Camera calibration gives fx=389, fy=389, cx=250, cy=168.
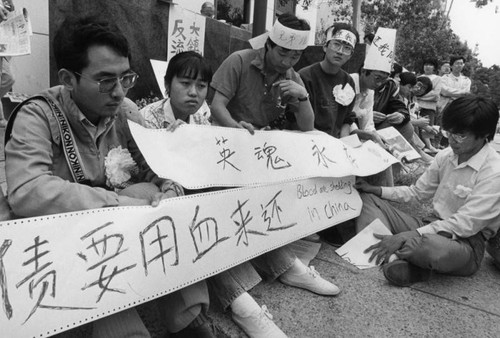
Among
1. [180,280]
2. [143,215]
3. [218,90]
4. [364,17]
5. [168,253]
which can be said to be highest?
[364,17]

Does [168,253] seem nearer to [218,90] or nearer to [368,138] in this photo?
[218,90]

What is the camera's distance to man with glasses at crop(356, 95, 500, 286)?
7.23 feet

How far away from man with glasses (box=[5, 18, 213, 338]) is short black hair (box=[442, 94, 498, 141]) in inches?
66.2

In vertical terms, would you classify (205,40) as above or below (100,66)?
above

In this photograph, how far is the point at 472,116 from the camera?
2254mm

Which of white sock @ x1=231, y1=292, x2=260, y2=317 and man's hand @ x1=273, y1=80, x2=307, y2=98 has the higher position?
man's hand @ x1=273, y1=80, x2=307, y2=98

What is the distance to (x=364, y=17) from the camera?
703 inches

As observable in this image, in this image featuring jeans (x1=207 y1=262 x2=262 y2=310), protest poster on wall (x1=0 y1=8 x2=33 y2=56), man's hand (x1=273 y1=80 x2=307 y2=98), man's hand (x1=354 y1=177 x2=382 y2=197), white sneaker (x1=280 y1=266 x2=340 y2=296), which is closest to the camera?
jeans (x1=207 y1=262 x2=262 y2=310)

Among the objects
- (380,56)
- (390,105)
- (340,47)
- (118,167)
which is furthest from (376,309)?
(390,105)

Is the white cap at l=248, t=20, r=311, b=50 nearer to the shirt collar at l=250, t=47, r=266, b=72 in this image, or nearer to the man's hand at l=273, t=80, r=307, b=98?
the shirt collar at l=250, t=47, r=266, b=72

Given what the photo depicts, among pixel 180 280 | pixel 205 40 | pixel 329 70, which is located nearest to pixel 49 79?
pixel 205 40

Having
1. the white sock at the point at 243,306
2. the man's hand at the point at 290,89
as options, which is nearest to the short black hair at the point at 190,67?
the man's hand at the point at 290,89

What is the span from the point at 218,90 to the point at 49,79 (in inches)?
105

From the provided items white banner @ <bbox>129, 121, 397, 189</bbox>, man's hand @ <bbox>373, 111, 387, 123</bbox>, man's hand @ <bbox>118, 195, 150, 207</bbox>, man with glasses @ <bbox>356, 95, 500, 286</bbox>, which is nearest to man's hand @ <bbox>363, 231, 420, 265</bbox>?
man with glasses @ <bbox>356, 95, 500, 286</bbox>
